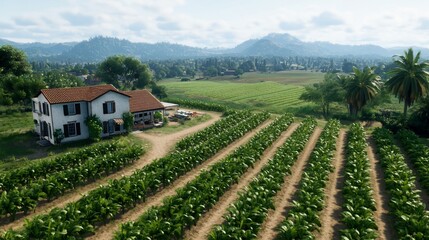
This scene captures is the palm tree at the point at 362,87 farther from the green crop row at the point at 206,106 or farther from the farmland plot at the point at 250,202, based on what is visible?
the farmland plot at the point at 250,202

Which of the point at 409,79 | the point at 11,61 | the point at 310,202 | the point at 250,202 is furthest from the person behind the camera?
the point at 11,61

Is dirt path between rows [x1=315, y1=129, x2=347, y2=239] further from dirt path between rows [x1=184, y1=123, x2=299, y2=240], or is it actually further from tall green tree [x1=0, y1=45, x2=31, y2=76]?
tall green tree [x1=0, y1=45, x2=31, y2=76]

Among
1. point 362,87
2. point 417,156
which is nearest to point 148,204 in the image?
point 417,156

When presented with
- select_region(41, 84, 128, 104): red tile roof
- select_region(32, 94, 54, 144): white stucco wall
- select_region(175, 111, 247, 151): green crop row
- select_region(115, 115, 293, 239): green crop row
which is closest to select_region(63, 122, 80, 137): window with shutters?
select_region(32, 94, 54, 144): white stucco wall

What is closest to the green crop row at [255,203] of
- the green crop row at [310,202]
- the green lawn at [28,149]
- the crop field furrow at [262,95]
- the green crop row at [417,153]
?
the green crop row at [310,202]

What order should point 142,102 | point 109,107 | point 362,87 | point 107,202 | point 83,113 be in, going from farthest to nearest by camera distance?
1. point 362,87
2. point 142,102
3. point 109,107
4. point 83,113
5. point 107,202

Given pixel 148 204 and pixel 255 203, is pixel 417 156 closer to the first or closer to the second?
pixel 255 203

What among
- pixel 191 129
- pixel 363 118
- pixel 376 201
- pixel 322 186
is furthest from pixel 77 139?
pixel 363 118

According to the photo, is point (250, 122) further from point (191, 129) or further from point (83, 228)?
point (83, 228)
